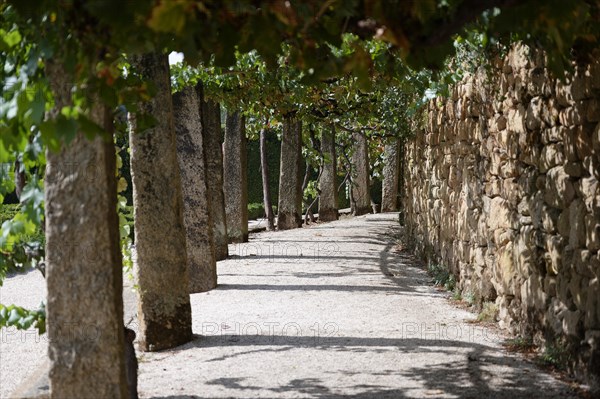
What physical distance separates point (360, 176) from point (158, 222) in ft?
55.5

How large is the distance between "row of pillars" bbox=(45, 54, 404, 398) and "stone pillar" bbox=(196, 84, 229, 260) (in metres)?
0.02

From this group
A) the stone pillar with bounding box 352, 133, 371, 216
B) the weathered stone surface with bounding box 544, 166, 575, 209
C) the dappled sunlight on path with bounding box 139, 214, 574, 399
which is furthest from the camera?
the stone pillar with bounding box 352, 133, 371, 216

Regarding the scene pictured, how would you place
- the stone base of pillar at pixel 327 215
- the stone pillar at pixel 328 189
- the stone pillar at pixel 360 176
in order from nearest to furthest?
1. the stone pillar at pixel 328 189
2. the stone base of pillar at pixel 327 215
3. the stone pillar at pixel 360 176

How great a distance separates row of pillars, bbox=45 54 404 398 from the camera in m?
3.61

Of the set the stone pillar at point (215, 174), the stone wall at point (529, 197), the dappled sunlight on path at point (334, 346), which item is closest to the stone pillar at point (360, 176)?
the stone pillar at point (215, 174)

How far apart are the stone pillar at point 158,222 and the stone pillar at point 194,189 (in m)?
2.53

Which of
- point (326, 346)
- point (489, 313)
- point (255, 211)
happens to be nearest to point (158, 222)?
point (326, 346)

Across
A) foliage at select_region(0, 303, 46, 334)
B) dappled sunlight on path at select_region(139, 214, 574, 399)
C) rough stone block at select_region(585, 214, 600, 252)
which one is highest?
rough stone block at select_region(585, 214, 600, 252)

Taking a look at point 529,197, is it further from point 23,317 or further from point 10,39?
point 10,39

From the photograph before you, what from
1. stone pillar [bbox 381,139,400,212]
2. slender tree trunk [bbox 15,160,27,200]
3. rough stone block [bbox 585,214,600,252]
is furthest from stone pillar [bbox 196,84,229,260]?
stone pillar [bbox 381,139,400,212]

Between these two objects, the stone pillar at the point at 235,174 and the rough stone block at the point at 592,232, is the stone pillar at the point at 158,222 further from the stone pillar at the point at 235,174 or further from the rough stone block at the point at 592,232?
the stone pillar at the point at 235,174

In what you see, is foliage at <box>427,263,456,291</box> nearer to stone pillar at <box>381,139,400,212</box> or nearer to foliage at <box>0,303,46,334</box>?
foliage at <box>0,303,46,334</box>

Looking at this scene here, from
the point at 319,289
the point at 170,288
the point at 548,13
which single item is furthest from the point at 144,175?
the point at 548,13

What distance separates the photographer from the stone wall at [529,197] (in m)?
4.80
